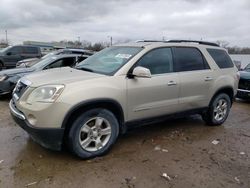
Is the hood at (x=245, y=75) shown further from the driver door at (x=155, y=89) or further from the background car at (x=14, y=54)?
the background car at (x=14, y=54)

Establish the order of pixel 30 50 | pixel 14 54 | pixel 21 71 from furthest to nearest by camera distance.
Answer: pixel 30 50
pixel 14 54
pixel 21 71

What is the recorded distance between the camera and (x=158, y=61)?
4.82m

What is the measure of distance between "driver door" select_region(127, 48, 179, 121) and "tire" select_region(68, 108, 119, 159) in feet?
1.28

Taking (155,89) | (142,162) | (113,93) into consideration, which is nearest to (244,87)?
(155,89)

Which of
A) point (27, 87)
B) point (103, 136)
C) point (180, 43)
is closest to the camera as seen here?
point (27, 87)

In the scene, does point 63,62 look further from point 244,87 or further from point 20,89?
point 244,87

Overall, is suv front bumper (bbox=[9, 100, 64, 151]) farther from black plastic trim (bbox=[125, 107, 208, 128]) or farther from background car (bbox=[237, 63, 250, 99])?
background car (bbox=[237, 63, 250, 99])

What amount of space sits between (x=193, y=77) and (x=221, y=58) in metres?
1.25

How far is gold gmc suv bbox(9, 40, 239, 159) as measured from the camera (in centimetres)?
373

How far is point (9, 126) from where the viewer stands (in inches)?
217

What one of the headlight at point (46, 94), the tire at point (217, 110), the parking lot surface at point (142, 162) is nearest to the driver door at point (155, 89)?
the parking lot surface at point (142, 162)

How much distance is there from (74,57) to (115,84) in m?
5.02

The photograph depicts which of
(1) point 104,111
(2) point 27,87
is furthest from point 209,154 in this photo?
(2) point 27,87

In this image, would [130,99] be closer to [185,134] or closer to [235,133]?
[185,134]
